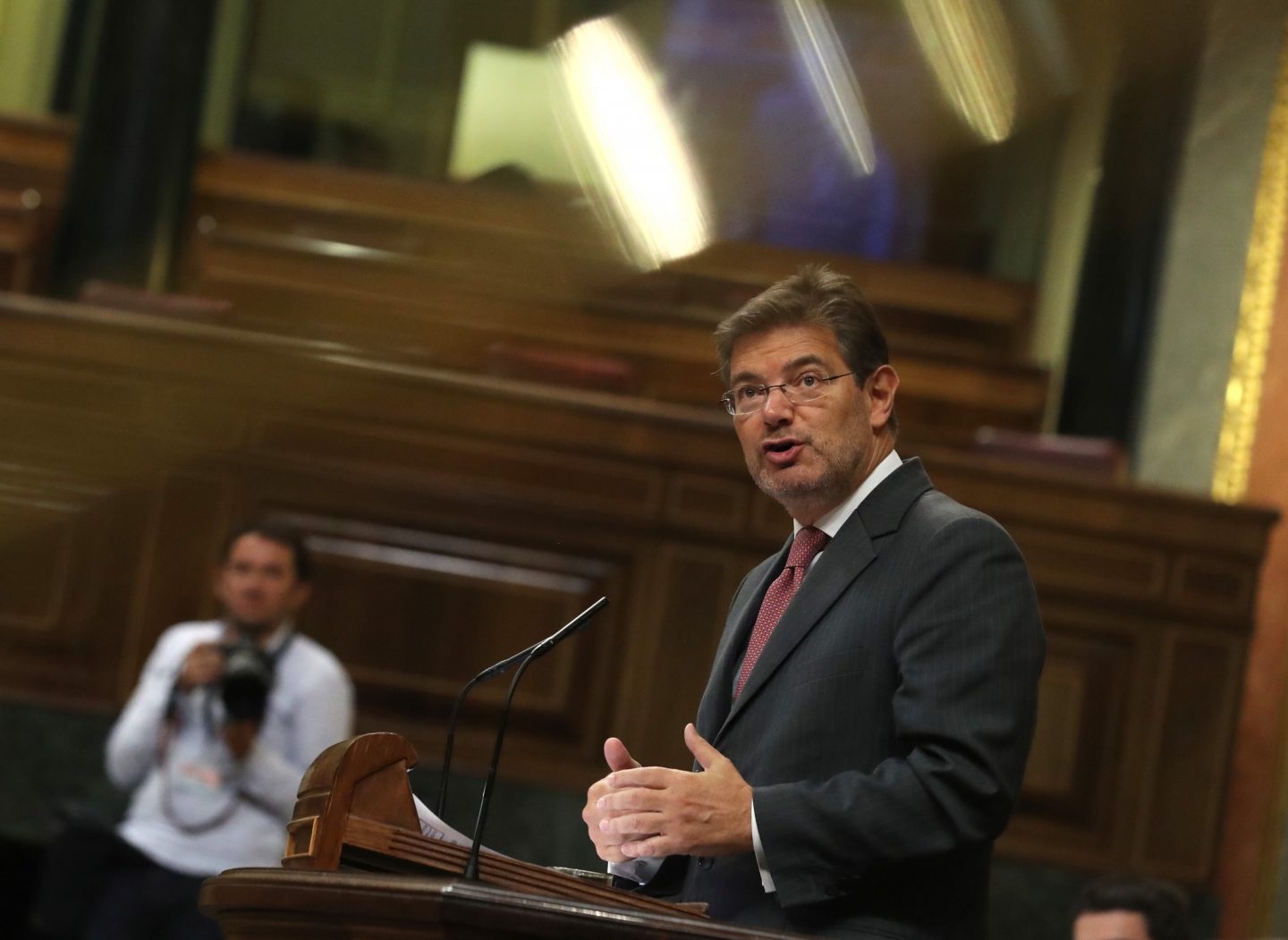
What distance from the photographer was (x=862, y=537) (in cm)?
161

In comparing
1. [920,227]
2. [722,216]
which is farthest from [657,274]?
[920,227]

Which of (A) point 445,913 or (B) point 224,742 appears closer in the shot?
(A) point 445,913

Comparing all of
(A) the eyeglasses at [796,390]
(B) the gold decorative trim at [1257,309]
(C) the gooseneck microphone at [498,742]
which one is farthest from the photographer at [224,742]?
(B) the gold decorative trim at [1257,309]

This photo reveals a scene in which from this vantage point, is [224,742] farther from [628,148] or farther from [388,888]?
[628,148]

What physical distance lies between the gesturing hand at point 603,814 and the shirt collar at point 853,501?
0.98 feet

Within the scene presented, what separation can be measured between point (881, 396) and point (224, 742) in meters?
1.84

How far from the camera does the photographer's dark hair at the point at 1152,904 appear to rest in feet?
8.33

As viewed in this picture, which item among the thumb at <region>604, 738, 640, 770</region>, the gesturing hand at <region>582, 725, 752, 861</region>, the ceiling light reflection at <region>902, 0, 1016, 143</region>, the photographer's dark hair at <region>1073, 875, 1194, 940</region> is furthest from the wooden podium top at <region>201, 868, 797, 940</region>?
the ceiling light reflection at <region>902, 0, 1016, 143</region>

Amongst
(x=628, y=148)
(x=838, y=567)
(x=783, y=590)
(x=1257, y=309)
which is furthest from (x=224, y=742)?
(x=628, y=148)

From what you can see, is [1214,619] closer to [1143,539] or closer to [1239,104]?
[1143,539]

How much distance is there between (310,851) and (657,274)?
481 cm

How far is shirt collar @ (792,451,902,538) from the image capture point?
5.46ft

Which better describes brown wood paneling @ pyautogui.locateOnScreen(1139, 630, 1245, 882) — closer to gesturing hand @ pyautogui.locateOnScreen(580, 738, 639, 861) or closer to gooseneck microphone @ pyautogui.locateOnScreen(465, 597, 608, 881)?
gesturing hand @ pyautogui.locateOnScreen(580, 738, 639, 861)

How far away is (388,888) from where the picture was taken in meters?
1.21
